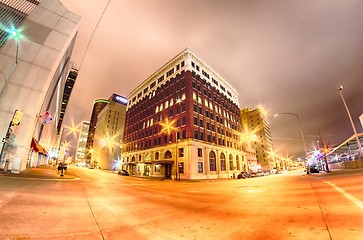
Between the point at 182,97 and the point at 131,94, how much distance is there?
35.8 metres

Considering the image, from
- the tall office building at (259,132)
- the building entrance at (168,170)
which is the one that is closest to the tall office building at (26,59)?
the building entrance at (168,170)

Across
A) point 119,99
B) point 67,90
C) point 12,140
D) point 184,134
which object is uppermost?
point 119,99

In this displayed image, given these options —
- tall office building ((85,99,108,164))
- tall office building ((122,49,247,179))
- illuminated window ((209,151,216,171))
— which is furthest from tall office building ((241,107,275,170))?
tall office building ((85,99,108,164))

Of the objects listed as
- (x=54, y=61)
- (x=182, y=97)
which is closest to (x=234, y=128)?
(x=182, y=97)

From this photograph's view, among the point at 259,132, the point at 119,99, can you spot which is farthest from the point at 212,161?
the point at 119,99

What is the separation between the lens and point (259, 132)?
117 metres

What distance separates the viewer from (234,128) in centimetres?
6009

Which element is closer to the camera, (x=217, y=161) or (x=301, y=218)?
(x=301, y=218)

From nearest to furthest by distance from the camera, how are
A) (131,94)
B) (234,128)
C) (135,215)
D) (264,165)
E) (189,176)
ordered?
1. (135,215)
2. (189,176)
3. (234,128)
4. (131,94)
5. (264,165)

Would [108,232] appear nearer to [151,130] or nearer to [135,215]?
[135,215]

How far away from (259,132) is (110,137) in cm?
10551

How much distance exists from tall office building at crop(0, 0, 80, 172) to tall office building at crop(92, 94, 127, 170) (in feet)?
302

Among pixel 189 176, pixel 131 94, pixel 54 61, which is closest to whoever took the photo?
pixel 54 61

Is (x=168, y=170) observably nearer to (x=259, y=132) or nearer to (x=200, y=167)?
(x=200, y=167)
